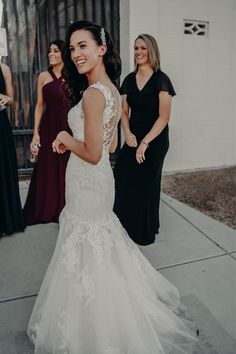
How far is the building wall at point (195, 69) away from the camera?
5926mm

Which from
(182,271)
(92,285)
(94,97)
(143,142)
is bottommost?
(182,271)

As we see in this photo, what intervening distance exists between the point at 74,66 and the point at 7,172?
76.5 inches

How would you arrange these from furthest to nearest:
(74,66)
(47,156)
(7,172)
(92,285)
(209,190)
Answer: (209,190) → (47,156) → (7,172) → (74,66) → (92,285)

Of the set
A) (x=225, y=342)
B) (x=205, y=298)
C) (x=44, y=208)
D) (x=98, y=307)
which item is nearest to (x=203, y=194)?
(x=44, y=208)

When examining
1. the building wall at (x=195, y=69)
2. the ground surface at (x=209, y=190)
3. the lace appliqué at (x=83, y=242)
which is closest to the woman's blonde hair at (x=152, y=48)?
the lace appliqué at (x=83, y=242)

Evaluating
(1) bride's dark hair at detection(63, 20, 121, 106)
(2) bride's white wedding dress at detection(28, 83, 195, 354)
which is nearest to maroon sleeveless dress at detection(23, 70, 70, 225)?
(1) bride's dark hair at detection(63, 20, 121, 106)

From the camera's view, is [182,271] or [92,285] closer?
[92,285]

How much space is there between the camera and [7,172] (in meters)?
3.78

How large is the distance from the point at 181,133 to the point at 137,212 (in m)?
3.27

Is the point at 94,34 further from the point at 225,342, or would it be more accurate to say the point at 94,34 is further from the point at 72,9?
the point at 72,9

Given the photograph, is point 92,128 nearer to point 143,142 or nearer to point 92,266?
point 92,266

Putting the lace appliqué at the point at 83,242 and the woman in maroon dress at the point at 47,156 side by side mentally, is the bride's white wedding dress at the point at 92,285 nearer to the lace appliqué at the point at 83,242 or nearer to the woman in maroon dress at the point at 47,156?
the lace appliqué at the point at 83,242

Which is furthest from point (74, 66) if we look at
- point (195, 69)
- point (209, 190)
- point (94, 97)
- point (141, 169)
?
point (195, 69)

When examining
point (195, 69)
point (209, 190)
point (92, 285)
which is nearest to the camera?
point (92, 285)
